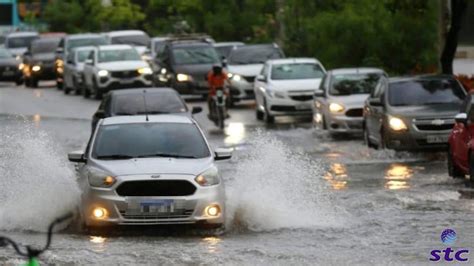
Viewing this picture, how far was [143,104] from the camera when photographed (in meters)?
25.6

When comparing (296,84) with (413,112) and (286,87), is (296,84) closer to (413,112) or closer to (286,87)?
(286,87)

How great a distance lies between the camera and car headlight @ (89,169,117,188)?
50.0ft

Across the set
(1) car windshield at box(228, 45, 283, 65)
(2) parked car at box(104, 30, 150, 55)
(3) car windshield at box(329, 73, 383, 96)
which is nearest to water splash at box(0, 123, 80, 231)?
(3) car windshield at box(329, 73, 383, 96)

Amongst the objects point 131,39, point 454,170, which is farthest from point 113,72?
point 454,170

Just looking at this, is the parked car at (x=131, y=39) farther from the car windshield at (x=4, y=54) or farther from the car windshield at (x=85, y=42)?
the car windshield at (x=4, y=54)

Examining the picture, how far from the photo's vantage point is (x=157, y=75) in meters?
46.5

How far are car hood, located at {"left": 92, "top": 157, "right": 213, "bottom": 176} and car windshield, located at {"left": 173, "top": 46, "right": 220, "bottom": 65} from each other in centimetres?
2885

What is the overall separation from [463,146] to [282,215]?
17.9 feet

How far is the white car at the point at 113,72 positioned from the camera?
151 ft

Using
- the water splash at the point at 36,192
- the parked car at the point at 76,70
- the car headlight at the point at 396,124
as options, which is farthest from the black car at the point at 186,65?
the water splash at the point at 36,192

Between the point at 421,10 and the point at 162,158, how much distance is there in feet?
63.5

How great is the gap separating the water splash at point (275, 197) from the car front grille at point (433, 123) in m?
6.48

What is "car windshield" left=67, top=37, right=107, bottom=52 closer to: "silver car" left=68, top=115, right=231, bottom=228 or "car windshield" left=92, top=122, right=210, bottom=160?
"car windshield" left=92, top=122, right=210, bottom=160

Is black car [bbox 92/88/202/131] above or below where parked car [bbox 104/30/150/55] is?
above
